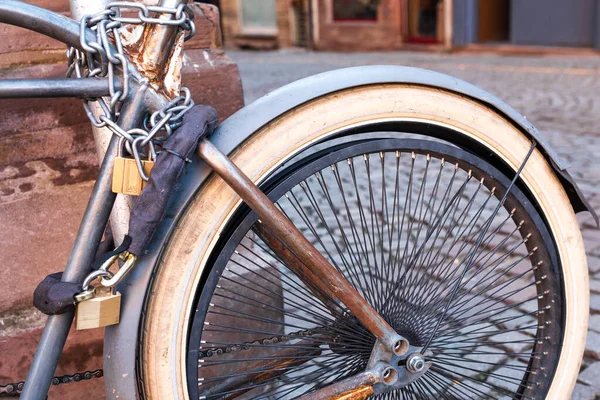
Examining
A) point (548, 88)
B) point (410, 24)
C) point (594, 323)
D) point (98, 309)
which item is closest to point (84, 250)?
point (98, 309)

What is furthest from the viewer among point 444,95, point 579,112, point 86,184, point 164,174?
point 579,112

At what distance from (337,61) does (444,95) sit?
12.8m

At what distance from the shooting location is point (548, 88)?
9.05m

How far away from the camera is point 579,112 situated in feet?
24.1

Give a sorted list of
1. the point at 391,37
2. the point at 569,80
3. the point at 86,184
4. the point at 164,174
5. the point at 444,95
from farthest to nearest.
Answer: the point at 391,37
the point at 569,80
the point at 86,184
the point at 444,95
the point at 164,174

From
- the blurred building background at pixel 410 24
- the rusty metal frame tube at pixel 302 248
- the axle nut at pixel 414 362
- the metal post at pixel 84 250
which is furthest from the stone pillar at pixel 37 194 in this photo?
the blurred building background at pixel 410 24

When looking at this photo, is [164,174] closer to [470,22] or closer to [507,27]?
[470,22]

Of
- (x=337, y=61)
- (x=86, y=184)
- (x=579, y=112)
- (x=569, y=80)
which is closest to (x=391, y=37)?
(x=337, y=61)

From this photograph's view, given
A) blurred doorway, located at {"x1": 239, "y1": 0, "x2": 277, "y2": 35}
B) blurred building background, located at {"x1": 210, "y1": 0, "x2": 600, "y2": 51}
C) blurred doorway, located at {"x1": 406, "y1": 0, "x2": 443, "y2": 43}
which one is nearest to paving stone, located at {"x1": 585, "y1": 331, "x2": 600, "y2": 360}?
blurred building background, located at {"x1": 210, "y1": 0, "x2": 600, "y2": 51}

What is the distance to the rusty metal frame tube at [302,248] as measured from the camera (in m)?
1.43

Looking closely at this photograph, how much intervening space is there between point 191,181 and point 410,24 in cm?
1450

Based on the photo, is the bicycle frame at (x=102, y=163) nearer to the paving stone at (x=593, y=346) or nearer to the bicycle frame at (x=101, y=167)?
the bicycle frame at (x=101, y=167)

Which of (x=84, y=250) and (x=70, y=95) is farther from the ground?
(x=70, y=95)

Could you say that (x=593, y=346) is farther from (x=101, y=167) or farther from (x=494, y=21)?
(x=494, y=21)
